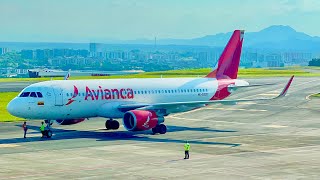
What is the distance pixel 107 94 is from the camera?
6538 centimetres

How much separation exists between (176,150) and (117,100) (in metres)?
14.2

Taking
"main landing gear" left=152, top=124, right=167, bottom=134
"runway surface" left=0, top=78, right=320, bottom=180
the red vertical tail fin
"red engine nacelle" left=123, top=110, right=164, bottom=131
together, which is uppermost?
the red vertical tail fin

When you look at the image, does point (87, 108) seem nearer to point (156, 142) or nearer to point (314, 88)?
point (156, 142)

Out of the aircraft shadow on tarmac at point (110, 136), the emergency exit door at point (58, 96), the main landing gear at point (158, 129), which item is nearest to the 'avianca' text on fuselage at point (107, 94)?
the emergency exit door at point (58, 96)

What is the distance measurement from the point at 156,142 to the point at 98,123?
59.8ft

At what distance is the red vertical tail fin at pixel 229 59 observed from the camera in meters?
76.2

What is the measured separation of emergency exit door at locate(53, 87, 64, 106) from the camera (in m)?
61.8

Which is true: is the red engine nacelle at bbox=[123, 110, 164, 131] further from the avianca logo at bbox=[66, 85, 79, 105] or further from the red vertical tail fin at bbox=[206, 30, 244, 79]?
the red vertical tail fin at bbox=[206, 30, 244, 79]

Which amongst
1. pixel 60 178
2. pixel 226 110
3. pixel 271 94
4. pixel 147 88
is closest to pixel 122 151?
pixel 60 178

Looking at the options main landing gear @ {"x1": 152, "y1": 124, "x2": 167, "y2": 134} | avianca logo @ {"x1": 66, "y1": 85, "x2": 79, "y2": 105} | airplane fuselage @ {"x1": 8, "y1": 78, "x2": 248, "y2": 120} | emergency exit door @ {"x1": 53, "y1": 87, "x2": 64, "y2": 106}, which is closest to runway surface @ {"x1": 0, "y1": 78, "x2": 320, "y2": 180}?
main landing gear @ {"x1": 152, "y1": 124, "x2": 167, "y2": 134}

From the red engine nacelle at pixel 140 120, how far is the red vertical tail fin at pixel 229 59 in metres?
15.1

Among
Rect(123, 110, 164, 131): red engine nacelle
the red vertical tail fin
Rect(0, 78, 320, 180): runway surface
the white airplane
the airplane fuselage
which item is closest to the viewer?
Rect(0, 78, 320, 180): runway surface

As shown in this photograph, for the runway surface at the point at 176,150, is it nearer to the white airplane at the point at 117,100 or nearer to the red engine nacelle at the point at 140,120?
the red engine nacelle at the point at 140,120

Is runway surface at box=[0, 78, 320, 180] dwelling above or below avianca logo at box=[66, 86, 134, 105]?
below
